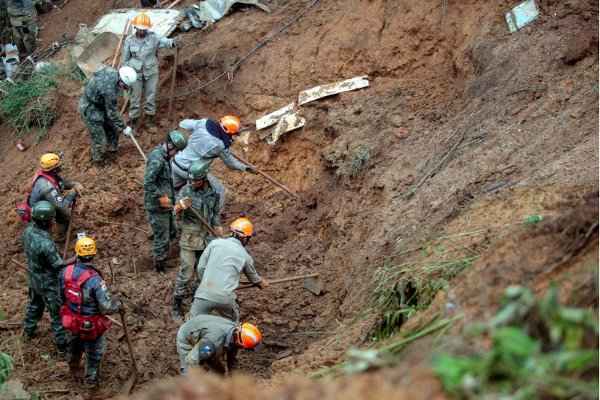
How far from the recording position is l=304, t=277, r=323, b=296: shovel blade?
31.8ft

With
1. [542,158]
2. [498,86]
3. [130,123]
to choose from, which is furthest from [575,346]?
[130,123]

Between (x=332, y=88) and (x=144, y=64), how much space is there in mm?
2887

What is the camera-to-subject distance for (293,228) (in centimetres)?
1098

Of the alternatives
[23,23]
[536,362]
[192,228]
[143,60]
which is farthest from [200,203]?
[23,23]

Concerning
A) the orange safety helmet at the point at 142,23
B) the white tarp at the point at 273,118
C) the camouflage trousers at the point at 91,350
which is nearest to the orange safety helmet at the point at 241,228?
the camouflage trousers at the point at 91,350

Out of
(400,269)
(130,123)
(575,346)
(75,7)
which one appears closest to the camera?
(575,346)

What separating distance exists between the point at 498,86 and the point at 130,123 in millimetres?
5813

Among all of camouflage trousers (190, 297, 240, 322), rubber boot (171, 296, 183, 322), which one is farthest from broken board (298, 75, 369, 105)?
camouflage trousers (190, 297, 240, 322)

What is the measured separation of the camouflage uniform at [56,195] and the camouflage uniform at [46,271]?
112 cm

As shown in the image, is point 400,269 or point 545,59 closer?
point 400,269

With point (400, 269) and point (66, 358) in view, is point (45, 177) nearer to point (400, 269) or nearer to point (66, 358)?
point (66, 358)

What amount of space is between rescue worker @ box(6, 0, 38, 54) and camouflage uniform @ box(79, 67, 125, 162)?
5.01 m

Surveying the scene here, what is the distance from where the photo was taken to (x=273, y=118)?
1209 centimetres

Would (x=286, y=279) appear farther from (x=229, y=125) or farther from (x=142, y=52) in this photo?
(x=142, y=52)
